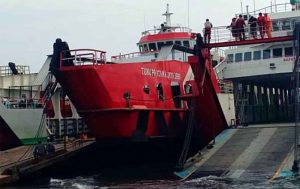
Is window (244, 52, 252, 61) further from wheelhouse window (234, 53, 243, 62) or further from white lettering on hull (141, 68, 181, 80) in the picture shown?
white lettering on hull (141, 68, 181, 80)

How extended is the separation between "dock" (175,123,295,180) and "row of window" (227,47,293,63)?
5811 mm

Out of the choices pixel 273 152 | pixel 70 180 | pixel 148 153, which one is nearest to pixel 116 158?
pixel 148 153

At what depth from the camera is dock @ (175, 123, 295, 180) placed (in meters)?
13.8

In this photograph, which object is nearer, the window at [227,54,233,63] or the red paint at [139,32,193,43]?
the window at [227,54,233,63]

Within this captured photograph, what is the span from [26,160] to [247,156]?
6.77 metres

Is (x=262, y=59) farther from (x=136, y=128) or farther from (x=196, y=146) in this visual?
(x=136, y=128)

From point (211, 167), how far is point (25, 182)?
5500 mm

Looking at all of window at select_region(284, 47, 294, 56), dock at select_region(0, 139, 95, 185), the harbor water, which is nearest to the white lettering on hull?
the harbor water

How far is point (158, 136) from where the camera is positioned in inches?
674

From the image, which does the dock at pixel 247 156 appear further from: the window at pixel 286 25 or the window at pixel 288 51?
the window at pixel 286 25

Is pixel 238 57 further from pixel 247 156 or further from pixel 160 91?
pixel 247 156

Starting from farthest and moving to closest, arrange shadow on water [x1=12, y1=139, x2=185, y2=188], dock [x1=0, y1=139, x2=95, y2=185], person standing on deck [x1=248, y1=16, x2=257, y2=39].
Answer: person standing on deck [x1=248, y1=16, x2=257, y2=39], shadow on water [x1=12, y1=139, x2=185, y2=188], dock [x1=0, y1=139, x2=95, y2=185]

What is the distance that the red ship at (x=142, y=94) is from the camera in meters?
15.3

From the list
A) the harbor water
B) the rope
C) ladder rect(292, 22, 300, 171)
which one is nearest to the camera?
the harbor water
